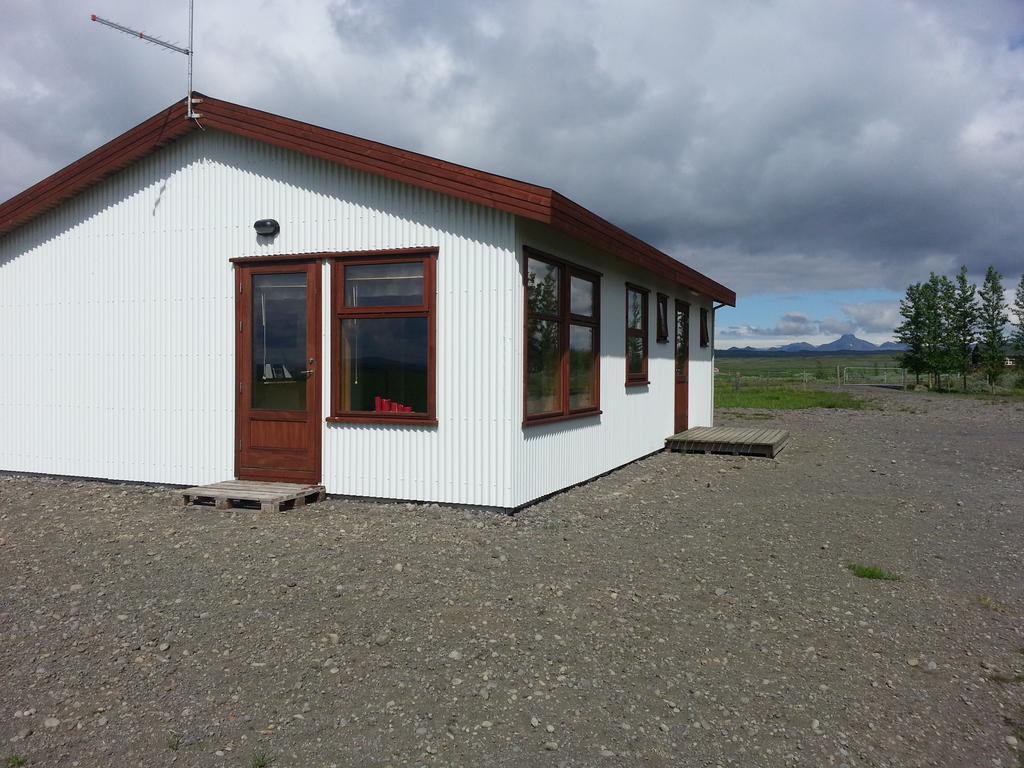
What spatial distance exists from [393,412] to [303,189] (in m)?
2.49

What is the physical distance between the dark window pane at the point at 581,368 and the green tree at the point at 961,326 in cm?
3356

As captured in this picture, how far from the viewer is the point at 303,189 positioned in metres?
7.72

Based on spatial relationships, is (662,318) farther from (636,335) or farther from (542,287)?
(542,287)

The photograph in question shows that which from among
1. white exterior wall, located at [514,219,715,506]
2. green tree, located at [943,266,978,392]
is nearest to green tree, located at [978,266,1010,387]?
green tree, located at [943,266,978,392]

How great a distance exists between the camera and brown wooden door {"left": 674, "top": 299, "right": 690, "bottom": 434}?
13.4 metres

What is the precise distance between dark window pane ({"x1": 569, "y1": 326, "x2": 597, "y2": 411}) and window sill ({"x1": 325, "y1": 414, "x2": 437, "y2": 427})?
180 cm

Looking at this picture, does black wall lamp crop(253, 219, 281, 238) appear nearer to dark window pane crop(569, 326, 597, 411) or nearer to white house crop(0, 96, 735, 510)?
white house crop(0, 96, 735, 510)

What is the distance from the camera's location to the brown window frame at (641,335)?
10.3m

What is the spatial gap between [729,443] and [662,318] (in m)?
2.25

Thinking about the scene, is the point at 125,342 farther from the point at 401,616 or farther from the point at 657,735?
the point at 657,735

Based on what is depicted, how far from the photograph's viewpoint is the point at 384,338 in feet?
24.3

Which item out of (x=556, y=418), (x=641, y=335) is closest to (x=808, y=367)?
(x=641, y=335)

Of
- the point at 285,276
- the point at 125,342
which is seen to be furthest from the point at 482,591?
the point at 125,342

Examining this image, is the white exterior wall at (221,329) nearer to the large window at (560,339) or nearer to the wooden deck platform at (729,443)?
the large window at (560,339)
